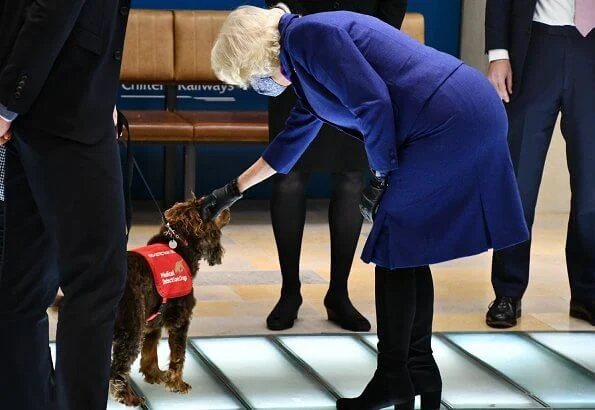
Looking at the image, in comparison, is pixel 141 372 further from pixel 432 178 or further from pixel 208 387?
pixel 432 178

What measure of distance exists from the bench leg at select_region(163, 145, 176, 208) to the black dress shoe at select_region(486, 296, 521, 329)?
2867 mm

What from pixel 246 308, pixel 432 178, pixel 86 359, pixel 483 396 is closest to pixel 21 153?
pixel 86 359

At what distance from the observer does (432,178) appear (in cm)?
322

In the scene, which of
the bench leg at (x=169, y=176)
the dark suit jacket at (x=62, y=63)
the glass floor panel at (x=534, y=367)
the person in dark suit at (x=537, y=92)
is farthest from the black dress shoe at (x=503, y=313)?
the bench leg at (x=169, y=176)

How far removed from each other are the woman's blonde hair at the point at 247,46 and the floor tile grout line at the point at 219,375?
1047 mm

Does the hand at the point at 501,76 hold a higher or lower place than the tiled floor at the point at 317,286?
higher

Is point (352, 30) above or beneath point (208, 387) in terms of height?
above

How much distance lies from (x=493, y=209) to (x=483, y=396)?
0.81 meters

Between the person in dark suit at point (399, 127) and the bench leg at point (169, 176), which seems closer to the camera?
the person in dark suit at point (399, 127)

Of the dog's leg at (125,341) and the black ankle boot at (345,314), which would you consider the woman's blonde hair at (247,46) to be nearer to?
the dog's leg at (125,341)

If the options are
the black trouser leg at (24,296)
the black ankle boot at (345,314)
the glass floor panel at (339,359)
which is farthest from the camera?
the black ankle boot at (345,314)

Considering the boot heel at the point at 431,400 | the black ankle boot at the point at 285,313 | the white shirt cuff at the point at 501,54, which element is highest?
the white shirt cuff at the point at 501,54

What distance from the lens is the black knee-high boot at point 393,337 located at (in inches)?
131

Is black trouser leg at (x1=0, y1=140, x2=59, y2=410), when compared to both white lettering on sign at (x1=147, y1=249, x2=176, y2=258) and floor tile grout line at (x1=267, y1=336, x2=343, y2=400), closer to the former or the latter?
white lettering on sign at (x1=147, y1=249, x2=176, y2=258)
